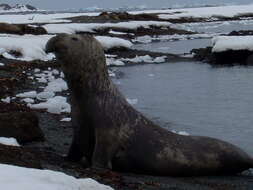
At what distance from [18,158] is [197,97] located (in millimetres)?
9303

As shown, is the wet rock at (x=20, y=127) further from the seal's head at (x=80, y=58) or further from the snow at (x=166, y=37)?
the snow at (x=166, y=37)

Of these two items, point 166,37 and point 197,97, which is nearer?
point 197,97

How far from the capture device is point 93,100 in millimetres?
6547

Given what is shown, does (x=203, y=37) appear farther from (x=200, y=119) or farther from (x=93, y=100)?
(x=93, y=100)

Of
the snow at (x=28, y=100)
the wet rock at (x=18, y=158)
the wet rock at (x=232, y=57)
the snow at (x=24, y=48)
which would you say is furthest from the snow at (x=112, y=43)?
the wet rock at (x=18, y=158)

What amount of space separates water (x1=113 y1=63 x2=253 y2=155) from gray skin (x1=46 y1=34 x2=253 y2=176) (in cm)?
187

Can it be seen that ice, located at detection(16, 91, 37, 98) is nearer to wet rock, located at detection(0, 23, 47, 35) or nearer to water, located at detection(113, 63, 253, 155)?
water, located at detection(113, 63, 253, 155)

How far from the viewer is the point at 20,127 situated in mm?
7398

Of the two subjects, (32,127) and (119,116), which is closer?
(119,116)

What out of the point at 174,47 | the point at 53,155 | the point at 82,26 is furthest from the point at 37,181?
the point at 82,26

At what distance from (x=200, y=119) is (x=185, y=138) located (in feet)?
13.7

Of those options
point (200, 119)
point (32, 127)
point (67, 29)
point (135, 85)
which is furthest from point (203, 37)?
point (32, 127)

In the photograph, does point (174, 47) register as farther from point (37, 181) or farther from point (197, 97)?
point (37, 181)

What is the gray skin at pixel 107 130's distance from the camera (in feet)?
21.1
